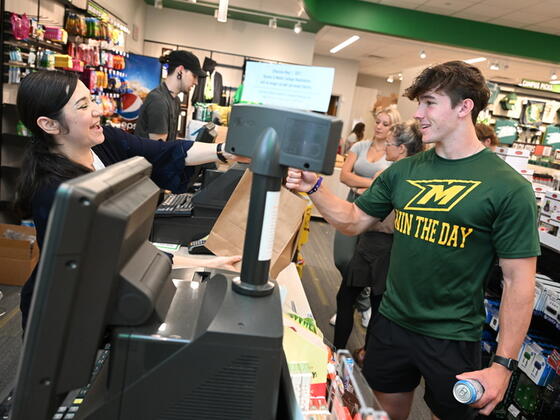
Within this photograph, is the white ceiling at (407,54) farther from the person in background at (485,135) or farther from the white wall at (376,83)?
the person in background at (485,135)

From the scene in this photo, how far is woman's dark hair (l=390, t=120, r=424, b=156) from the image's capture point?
8.96ft

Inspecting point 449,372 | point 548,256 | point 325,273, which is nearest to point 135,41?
point 325,273

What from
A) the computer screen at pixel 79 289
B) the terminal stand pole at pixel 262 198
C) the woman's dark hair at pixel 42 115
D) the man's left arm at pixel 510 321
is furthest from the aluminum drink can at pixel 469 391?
the woman's dark hair at pixel 42 115

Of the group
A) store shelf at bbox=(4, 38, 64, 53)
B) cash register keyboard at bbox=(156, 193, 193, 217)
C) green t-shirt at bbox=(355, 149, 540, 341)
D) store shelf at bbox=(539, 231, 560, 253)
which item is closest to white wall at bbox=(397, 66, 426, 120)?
store shelf at bbox=(539, 231, 560, 253)

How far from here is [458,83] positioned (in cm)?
147

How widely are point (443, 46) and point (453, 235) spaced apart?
8.35 meters

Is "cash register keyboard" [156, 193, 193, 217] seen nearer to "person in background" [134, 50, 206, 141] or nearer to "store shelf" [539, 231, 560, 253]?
"person in background" [134, 50, 206, 141]

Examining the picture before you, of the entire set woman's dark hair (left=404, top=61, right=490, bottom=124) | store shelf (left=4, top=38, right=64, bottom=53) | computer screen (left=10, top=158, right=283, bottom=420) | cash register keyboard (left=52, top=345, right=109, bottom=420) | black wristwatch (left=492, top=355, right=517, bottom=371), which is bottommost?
black wristwatch (left=492, top=355, right=517, bottom=371)

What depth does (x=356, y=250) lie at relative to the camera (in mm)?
2812

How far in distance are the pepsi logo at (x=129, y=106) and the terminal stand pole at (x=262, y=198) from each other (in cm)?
671

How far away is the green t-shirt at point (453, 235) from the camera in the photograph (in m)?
1.35

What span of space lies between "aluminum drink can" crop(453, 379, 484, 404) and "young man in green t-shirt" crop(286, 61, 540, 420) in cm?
2

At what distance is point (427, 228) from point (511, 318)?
1.26 ft

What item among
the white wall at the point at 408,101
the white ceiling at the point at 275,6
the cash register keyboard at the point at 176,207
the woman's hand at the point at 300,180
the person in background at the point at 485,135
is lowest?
the cash register keyboard at the point at 176,207
